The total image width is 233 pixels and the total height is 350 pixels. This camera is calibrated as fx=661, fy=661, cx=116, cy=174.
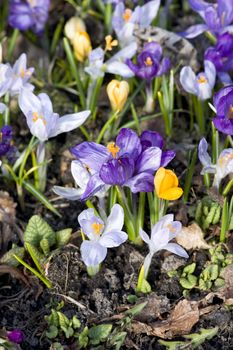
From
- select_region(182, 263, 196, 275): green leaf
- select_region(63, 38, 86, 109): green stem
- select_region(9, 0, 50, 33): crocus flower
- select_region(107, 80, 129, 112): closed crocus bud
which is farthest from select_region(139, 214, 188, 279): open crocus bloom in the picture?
select_region(9, 0, 50, 33): crocus flower

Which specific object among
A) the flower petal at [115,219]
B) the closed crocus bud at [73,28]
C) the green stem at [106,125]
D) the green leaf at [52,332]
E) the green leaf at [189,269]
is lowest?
the green leaf at [52,332]

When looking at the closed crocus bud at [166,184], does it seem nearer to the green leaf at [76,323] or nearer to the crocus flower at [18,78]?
the green leaf at [76,323]

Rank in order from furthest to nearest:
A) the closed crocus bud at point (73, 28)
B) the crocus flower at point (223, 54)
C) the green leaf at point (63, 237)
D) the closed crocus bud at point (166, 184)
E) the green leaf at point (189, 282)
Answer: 1. the closed crocus bud at point (73, 28)
2. the crocus flower at point (223, 54)
3. the green leaf at point (63, 237)
4. the green leaf at point (189, 282)
5. the closed crocus bud at point (166, 184)

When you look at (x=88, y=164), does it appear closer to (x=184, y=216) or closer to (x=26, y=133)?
(x=184, y=216)

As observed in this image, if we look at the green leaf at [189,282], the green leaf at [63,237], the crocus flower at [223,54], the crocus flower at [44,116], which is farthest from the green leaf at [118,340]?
the crocus flower at [223,54]

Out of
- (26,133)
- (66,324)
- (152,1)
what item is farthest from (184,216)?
(152,1)

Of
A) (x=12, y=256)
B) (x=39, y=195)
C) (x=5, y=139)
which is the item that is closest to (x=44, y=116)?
(x=5, y=139)
